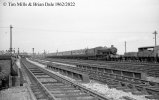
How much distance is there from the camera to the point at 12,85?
1159 cm

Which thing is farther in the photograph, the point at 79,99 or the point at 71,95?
the point at 71,95

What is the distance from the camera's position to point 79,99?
741cm

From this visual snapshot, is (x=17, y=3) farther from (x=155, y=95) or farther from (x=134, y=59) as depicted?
(x=134, y=59)

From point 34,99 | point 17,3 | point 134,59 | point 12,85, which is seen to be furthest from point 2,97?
point 134,59

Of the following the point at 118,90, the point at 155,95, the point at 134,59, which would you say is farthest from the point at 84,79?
the point at 134,59

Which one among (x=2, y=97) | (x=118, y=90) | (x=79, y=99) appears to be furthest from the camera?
(x=118, y=90)

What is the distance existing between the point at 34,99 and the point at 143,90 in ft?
15.4

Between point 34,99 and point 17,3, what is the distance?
5.79m

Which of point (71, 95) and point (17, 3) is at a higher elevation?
point (17, 3)

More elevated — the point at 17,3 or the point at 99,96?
the point at 17,3

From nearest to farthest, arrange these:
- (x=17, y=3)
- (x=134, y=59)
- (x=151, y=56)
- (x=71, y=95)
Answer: (x=71, y=95) < (x=17, y=3) < (x=151, y=56) < (x=134, y=59)

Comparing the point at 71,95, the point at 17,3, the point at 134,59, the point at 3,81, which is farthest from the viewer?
the point at 134,59

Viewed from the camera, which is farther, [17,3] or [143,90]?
[17,3]

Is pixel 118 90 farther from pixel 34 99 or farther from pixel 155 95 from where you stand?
pixel 34 99
